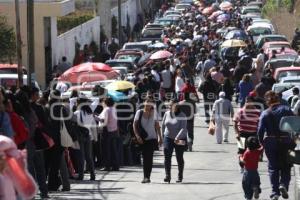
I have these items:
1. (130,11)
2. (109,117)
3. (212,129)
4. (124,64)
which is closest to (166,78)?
(124,64)

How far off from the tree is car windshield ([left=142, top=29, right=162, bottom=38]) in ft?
76.2

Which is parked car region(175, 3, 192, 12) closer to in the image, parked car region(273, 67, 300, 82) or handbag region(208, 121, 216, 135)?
parked car region(273, 67, 300, 82)

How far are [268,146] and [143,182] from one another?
3375 millimetres

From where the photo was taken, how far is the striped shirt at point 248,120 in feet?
72.2

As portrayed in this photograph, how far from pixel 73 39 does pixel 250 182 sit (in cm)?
3407

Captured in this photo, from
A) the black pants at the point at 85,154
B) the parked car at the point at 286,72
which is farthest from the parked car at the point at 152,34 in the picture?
the black pants at the point at 85,154

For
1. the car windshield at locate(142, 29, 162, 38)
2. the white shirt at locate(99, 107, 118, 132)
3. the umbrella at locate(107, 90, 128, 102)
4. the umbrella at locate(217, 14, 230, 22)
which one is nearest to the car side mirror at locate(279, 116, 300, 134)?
the white shirt at locate(99, 107, 118, 132)

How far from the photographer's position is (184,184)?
1948cm

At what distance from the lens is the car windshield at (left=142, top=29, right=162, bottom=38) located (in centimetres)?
6490

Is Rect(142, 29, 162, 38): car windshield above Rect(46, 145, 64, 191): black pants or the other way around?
the other way around

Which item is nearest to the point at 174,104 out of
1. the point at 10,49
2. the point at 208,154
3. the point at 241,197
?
the point at 241,197

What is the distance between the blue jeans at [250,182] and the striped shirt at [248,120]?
5.11 m

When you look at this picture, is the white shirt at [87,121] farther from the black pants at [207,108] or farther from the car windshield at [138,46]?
the car windshield at [138,46]

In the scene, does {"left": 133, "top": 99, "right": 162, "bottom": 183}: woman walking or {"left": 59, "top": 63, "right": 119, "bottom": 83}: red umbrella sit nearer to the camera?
{"left": 133, "top": 99, "right": 162, "bottom": 183}: woman walking
